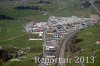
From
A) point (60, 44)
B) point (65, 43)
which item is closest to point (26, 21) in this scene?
point (65, 43)

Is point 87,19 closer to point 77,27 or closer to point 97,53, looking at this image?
point 77,27

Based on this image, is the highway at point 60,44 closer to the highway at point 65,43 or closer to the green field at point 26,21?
the highway at point 65,43

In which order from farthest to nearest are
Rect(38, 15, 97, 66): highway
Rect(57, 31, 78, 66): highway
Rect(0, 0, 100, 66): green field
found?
1. Rect(0, 0, 100, 66): green field
2. Rect(38, 15, 97, 66): highway
3. Rect(57, 31, 78, 66): highway

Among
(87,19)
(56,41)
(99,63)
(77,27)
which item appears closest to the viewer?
(99,63)

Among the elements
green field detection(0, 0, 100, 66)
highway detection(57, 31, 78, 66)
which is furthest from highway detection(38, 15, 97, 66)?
green field detection(0, 0, 100, 66)

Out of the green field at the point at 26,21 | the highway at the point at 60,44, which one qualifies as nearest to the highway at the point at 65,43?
the highway at the point at 60,44

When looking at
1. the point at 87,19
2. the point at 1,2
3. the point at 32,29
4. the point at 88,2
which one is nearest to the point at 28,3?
the point at 1,2

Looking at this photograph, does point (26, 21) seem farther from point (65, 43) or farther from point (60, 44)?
point (60, 44)

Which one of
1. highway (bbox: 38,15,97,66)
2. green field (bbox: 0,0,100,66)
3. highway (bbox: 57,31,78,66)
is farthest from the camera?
green field (bbox: 0,0,100,66)

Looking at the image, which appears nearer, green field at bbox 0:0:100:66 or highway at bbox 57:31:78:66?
highway at bbox 57:31:78:66

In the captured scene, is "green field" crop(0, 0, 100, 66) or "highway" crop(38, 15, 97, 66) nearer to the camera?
"highway" crop(38, 15, 97, 66)

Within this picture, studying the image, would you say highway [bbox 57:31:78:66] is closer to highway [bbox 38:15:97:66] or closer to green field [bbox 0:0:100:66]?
highway [bbox 38:15:97:66]
